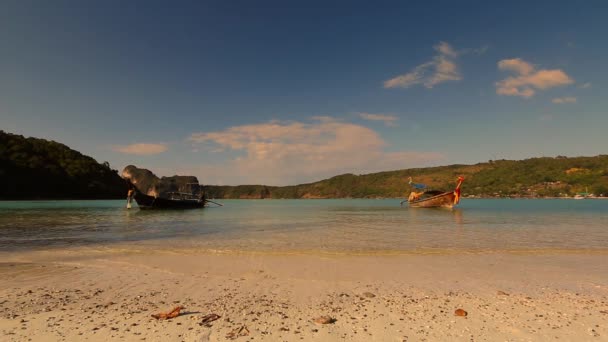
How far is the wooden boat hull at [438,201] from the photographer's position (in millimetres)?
59688

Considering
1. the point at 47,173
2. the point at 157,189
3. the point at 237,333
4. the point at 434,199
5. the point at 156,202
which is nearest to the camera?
the point at 237,333

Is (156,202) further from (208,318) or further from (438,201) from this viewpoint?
(208,318)

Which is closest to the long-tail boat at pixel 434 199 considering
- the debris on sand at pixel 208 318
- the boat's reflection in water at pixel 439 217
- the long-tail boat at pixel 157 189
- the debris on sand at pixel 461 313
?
the boat's reflection in water at pixel 439 217

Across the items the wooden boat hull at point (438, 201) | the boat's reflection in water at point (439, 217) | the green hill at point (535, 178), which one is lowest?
the boat's reflection in water at point (439, 217)

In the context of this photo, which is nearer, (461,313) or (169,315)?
(169,315)

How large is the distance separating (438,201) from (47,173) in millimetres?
141174

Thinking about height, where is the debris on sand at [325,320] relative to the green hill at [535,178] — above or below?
below

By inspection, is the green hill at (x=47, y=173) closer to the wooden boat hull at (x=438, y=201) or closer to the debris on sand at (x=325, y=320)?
the wooden boat hull at (x=438, y=201)

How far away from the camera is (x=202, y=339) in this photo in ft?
14.8

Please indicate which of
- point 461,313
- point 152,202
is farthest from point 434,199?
point 461,313

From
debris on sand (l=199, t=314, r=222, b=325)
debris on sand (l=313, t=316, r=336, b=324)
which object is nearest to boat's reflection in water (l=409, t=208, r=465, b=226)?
debris on sand (l=313, t=316, r=336, b=324)

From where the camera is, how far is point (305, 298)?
6707 millimetres

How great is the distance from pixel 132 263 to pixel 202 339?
25.1 ft

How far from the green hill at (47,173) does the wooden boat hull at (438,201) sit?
132 m
